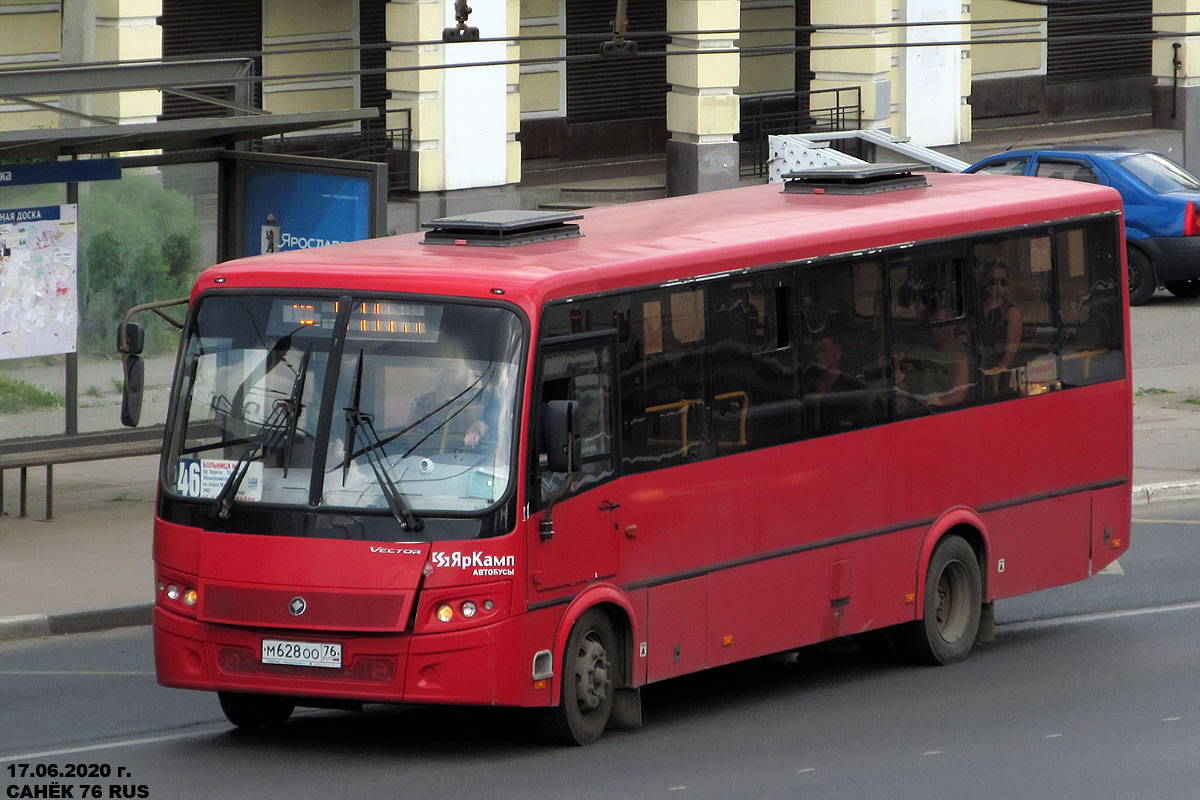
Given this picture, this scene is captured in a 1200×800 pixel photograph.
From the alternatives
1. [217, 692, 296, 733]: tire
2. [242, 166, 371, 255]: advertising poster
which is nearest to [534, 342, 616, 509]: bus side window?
[217, 692, 296, 733]: tire

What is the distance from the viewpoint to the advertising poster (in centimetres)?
1677

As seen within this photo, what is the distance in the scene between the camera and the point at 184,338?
10.8 metres

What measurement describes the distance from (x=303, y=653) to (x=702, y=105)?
22.4 metres

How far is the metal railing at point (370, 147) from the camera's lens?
97.5ft

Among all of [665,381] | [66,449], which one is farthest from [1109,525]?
[66,449]

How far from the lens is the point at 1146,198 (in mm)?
27594

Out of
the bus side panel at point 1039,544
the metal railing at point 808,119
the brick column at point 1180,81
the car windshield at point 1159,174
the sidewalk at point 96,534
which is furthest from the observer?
the brick column at point 1180,81

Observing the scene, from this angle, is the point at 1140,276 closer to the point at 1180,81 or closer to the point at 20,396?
the point at 1180,81

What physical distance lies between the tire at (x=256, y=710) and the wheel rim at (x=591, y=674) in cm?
147

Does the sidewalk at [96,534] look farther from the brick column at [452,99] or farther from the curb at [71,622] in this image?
the brick column at [452,99]

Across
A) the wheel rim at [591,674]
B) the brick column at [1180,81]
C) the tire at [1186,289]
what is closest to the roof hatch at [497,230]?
the wheel rim at [591,674]

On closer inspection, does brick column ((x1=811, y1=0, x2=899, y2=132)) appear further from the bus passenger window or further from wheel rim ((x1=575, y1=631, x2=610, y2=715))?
wheel rim ((x1=575, y1=631, x2=610, y2=715))

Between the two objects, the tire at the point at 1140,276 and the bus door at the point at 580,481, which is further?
the tire at the point at 1140,276

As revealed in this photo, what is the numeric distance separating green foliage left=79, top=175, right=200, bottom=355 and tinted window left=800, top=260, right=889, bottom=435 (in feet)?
22.8
